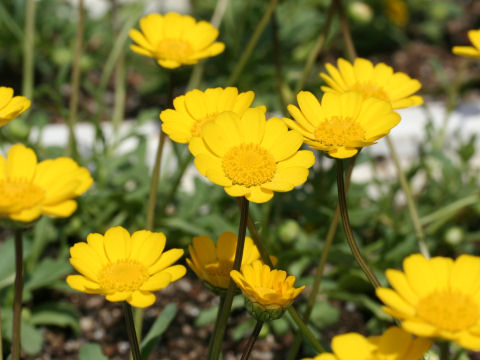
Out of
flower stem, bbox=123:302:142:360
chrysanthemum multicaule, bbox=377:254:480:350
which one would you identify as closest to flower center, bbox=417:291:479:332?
chrysanthemum multicaule, bbox=377:254:480:350

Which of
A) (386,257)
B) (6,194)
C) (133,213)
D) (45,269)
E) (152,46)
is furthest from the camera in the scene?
(133,213)

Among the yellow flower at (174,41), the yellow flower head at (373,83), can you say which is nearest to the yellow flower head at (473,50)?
the yellow flower head at (373,83)

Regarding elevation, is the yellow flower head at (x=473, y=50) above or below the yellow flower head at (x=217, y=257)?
above

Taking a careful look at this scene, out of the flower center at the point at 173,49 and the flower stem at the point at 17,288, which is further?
the flower center at the point at 173,49

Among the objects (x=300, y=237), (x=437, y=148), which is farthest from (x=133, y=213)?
(x=437, y=148)

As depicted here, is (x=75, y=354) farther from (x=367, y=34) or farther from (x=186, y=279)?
(x=367, y=34)

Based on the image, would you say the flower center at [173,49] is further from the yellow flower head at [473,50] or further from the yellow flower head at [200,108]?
the yellow flower head at [473,50]
